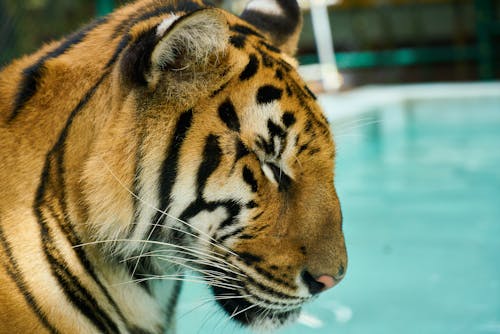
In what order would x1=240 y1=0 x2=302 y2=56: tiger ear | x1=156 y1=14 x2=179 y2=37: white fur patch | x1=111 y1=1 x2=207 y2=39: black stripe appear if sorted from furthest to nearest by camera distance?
x1=240 y1=0 x2=302 y2=56: tiger ear
x1=111 y1=1 x2=207 y2=39: black stripe
x1=156 y1=14 x2=179 y2=37: white fur patch

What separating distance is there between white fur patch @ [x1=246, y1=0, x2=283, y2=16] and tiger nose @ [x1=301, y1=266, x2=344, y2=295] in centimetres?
65

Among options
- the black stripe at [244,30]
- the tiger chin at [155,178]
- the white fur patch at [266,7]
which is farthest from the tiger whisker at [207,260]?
the white fur patch at [266,7]

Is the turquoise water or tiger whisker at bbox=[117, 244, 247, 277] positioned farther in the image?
the turquoise water

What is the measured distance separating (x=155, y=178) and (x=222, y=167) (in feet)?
0.42

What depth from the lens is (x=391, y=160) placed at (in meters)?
5.84

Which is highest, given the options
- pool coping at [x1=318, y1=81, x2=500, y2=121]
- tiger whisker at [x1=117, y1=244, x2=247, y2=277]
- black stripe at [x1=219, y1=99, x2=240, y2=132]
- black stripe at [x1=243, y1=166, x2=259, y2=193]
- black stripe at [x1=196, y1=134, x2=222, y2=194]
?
black stripe at [x1=219, y1=99, x2=240, y2=132]

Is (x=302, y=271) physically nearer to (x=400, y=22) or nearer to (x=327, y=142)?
(x=327, y=142)

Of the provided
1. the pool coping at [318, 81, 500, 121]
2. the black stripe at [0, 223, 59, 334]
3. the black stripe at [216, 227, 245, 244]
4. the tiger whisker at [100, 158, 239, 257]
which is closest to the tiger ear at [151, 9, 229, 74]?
the tiger whisker at [100, 158, 239, 257]

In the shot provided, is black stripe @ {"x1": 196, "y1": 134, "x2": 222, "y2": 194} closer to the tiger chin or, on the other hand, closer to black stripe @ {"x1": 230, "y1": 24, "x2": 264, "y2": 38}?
the tiger chin

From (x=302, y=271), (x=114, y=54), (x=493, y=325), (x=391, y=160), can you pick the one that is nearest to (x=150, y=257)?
(x=302, y=271)

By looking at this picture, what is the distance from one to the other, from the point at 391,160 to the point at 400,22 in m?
5.85

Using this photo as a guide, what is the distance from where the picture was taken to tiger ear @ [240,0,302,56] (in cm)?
159

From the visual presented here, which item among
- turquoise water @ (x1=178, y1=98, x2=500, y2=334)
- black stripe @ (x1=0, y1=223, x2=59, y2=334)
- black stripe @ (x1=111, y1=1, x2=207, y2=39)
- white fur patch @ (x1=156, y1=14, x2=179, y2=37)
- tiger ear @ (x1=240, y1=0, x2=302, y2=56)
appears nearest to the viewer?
white fur patch @ (x1=156, y1=14, x2=179, y2=37)

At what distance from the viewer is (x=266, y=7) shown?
5.32 feet
